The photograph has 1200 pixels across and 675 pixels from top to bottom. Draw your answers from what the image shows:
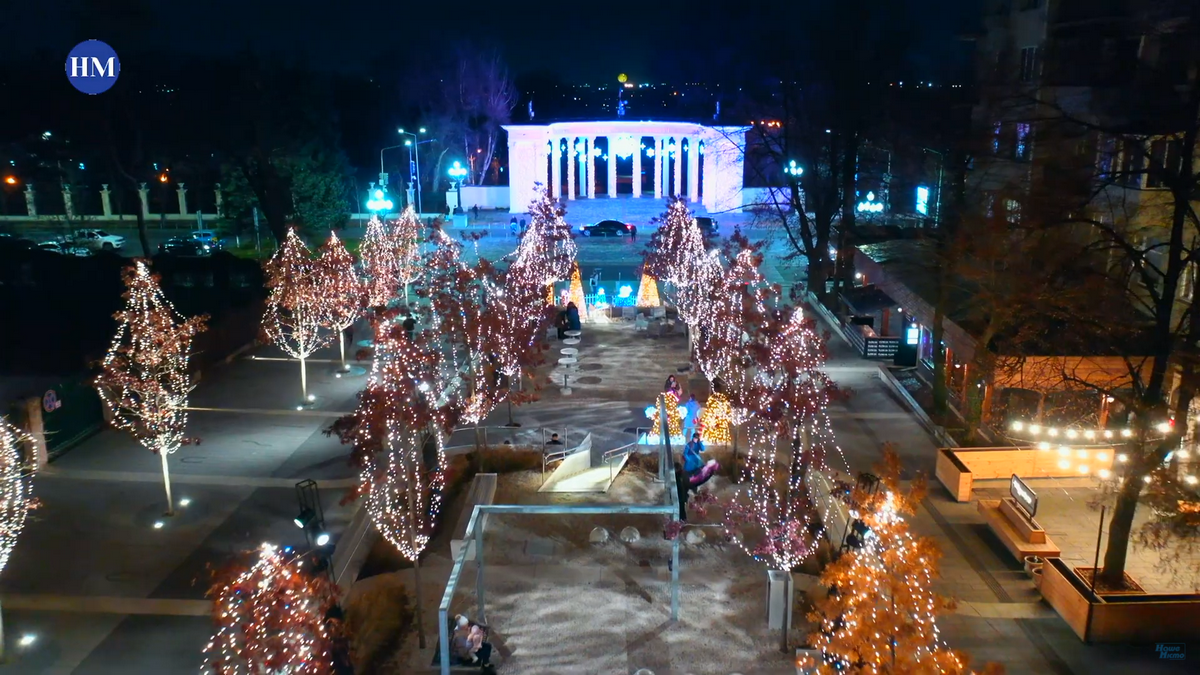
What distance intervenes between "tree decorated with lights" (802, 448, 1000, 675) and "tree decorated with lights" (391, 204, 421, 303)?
23481mm

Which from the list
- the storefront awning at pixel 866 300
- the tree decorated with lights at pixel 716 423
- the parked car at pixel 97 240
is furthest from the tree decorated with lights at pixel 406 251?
the parked car at pixel 97 240

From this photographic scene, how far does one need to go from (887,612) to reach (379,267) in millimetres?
23086

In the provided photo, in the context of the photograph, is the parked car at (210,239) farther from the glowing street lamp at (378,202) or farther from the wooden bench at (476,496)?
the wooden bench at (476,496)

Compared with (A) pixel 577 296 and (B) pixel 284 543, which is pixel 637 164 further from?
(B) pixel 284 543

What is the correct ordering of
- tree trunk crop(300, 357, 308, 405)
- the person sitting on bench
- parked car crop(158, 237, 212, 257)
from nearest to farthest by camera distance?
the person sitting on bench
tree trunk crop(300, 357, 308, 405)
parked car crop(158, 237, 212, 257)

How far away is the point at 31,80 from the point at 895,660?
5054 cm

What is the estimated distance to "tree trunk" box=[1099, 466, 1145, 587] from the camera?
10.7 meters

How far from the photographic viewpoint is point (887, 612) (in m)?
7.11

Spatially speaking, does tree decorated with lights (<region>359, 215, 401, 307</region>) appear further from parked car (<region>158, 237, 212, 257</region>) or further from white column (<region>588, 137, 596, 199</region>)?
white column (<region>588, 137, 596, 199</region>)

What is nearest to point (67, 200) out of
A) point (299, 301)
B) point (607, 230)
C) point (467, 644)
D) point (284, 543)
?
point (607, 230)

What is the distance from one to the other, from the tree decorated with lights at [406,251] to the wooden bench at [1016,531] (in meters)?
20.8

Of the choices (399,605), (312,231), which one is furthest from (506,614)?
(312,231)

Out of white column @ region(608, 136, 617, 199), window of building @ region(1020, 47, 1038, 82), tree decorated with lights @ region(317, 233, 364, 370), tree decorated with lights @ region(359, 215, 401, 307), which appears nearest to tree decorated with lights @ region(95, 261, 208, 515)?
tree decorated with lights @ region(317, 233, 364, 370)

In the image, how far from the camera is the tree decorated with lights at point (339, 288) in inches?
A: 881
